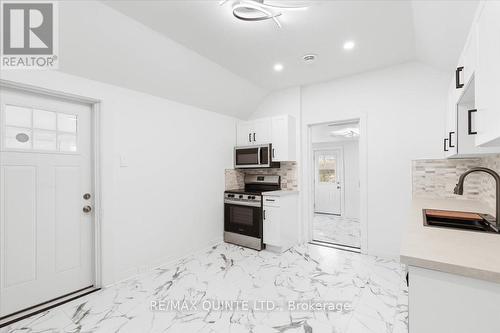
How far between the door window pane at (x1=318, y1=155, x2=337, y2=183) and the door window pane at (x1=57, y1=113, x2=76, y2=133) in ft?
19.9

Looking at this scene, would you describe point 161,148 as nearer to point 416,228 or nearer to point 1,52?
point 1,52

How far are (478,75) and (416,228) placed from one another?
2.82 feet

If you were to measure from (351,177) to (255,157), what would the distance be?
370 centimetres

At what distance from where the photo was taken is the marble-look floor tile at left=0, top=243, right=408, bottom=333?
1.85m

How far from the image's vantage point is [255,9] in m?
1.92

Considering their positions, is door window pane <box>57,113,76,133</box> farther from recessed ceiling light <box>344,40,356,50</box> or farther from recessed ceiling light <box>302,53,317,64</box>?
recessed ceiling light <box>344,40,356,50</box>

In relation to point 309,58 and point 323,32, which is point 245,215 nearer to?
point 309,58

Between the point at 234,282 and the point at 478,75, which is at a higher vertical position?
the point at 478,75

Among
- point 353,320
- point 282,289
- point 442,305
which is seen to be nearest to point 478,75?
point 442,305

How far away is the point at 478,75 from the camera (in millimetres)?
1086

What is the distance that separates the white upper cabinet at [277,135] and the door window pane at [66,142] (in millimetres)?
2566

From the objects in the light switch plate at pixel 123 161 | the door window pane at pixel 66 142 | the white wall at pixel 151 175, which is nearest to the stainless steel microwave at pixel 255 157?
the white wall at pixel 151 175

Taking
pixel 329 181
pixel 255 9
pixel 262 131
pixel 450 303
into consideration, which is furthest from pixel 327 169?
pixel 450 303

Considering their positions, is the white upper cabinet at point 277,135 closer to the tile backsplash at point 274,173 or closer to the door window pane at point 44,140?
the tile backsplash at point 274,173
